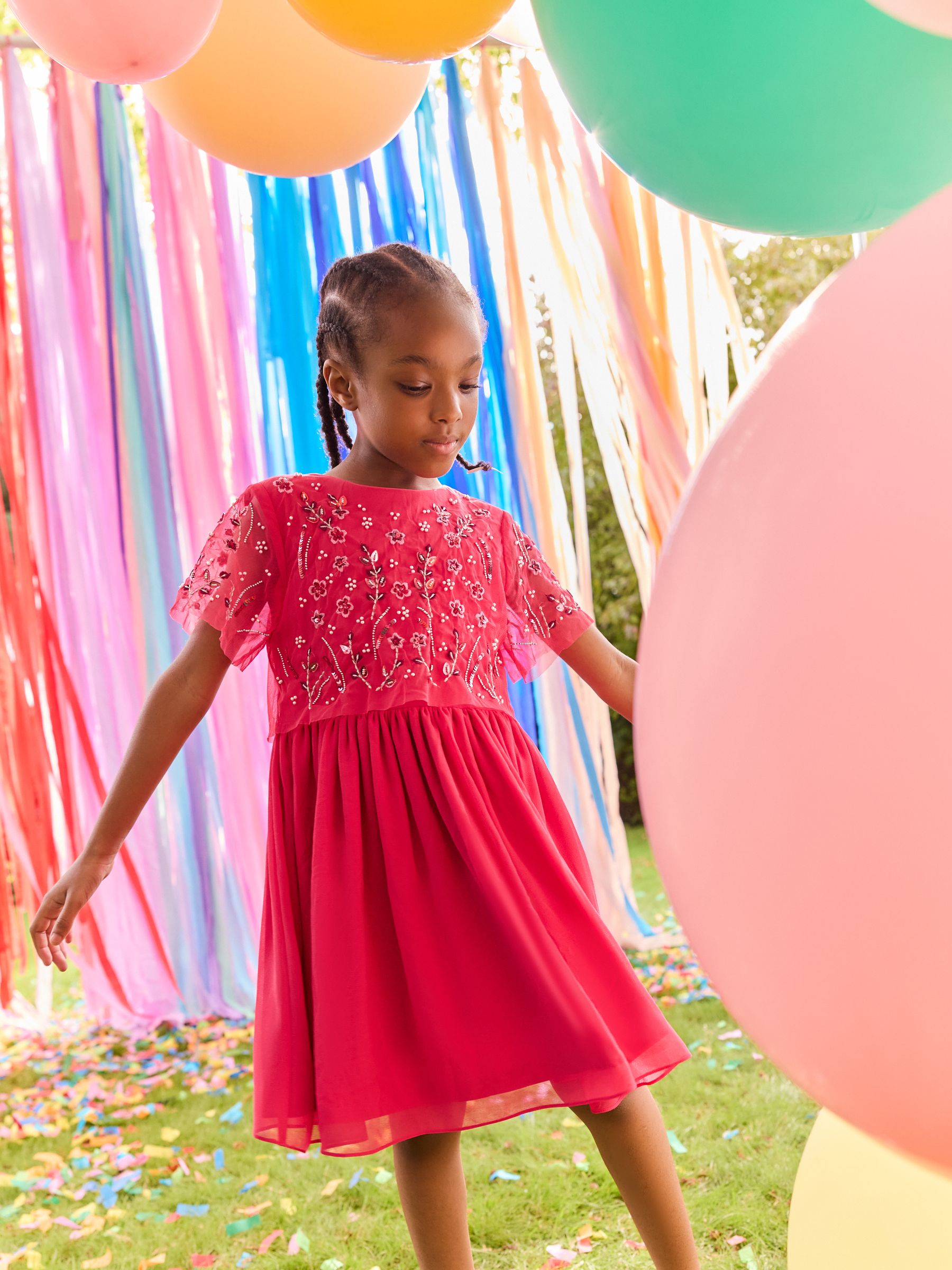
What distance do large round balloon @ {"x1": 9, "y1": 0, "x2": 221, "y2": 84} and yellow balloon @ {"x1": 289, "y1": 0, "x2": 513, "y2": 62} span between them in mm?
113

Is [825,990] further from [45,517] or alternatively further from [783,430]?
[45,517]

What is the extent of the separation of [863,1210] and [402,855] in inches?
20.4

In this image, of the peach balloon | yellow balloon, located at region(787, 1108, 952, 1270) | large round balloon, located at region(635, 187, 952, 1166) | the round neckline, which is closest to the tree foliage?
the peach balloon

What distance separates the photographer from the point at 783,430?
1.91 feet

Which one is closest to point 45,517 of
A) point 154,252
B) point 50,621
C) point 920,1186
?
point 50,621

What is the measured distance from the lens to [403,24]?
107 centimetres

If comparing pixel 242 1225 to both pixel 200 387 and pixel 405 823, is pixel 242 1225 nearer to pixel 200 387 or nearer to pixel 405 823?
pixel 405 823

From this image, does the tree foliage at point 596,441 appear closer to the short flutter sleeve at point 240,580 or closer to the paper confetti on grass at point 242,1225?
the paper confetti on grass at point 242,1225

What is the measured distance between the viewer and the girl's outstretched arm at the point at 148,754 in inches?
49.0

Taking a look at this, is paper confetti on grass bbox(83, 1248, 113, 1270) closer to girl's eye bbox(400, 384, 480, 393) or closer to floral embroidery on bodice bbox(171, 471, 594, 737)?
floral embroidery on bodice bbox(171, 471, 594, 737)

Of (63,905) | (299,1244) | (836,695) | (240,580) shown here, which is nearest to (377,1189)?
(299,1244)

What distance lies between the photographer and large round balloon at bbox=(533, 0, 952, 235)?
0.97 metres

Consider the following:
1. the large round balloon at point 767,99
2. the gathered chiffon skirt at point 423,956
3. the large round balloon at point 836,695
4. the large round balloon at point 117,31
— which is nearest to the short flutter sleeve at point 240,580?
the gathered chiffon skirt at point 423,956

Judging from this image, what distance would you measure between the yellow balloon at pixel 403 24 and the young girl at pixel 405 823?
0.24 metres
